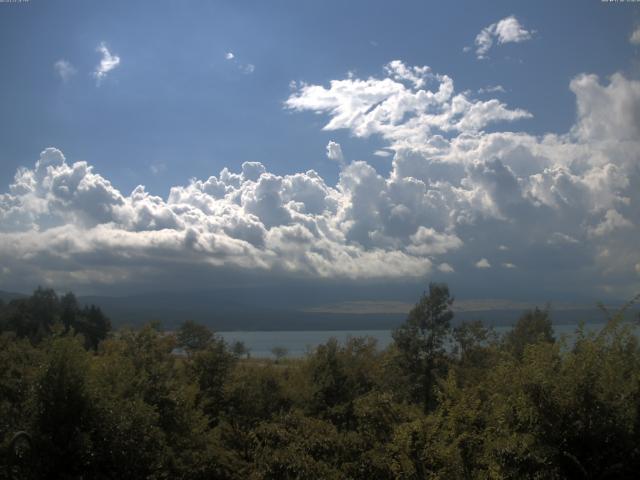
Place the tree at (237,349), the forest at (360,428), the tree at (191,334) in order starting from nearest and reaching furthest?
the forest at (360,428) < the tree at (237,349) < the tree at (191,334)

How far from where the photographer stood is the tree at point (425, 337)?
3516cm

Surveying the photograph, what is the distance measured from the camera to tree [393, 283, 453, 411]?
115 ft

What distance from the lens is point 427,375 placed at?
35.2m

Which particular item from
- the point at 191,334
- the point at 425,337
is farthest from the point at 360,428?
the point at 191,334

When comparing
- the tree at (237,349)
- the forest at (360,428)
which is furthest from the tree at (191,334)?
the forest at (360,428)

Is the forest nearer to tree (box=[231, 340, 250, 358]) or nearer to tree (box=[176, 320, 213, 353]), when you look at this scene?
tree (box=[231, 340, 250, 358])

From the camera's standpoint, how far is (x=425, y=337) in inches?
1404

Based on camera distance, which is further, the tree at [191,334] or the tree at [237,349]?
the tree at [191,334]

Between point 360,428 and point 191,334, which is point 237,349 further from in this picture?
point 360,428

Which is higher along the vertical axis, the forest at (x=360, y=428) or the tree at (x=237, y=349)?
the forest at (x=360, y=428)

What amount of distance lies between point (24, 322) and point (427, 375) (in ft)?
262

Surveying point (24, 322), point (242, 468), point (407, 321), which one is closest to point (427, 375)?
point (407, 321)

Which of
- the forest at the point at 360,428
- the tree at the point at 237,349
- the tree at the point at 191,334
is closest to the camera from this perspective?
the forest at the point at 360,428

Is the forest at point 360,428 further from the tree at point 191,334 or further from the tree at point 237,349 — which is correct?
the tree at point 191,334
